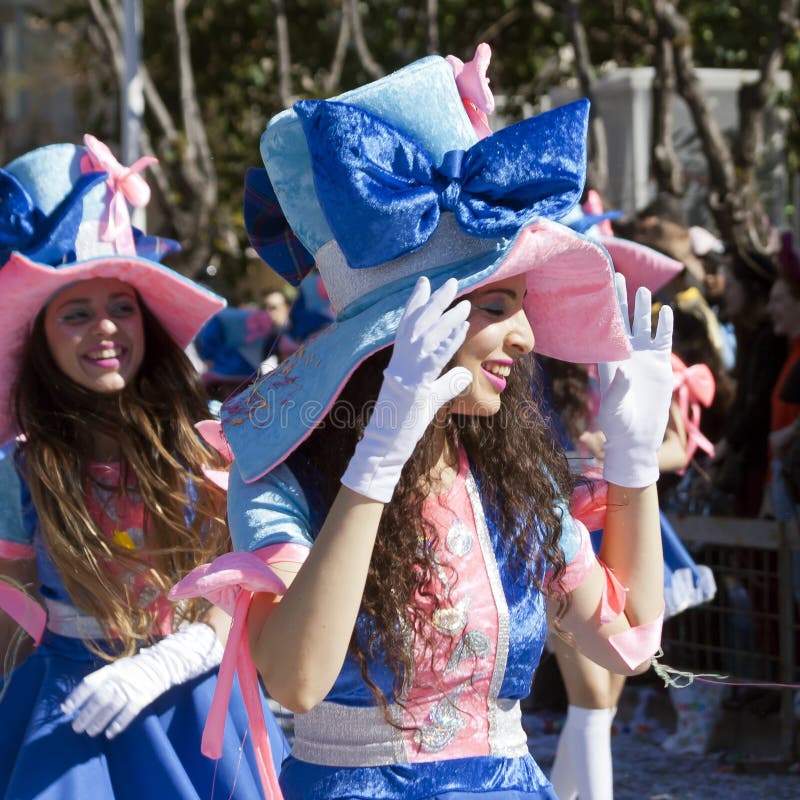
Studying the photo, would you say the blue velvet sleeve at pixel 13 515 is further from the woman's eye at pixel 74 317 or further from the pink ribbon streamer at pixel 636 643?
the pink ribbon streamer at pixel 636 643

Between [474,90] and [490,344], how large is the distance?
457mm

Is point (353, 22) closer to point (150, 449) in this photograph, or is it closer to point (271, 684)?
point (150, 449)

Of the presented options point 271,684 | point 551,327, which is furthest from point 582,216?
point 271,684

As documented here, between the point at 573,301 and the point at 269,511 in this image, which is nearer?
the point at 269,511

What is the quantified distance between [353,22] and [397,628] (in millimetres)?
10831

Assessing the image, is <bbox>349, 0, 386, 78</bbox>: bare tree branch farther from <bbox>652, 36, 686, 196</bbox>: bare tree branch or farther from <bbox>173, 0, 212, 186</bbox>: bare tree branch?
<bbox>652, 36, 686, 196</bbox>: bare tree branch

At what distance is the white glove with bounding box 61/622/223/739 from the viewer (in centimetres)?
281

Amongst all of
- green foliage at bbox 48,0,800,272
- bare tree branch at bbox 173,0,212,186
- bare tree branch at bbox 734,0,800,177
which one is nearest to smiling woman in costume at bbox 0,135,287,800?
bare tree branch at bbox 734,0,800,177

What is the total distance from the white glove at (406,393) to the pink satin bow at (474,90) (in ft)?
1.67

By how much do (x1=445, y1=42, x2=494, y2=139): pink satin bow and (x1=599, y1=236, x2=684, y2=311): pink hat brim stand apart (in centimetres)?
238

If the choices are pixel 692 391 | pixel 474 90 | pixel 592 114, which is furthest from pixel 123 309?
pixel 592 114

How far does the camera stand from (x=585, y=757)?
4.07 metres

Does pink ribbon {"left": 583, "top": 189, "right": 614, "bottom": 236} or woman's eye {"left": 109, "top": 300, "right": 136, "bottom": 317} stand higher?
woman's eye {"left": 109, "top": 300, "right": 136, "bottom": 317}

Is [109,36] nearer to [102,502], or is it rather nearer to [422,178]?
[102,502]
